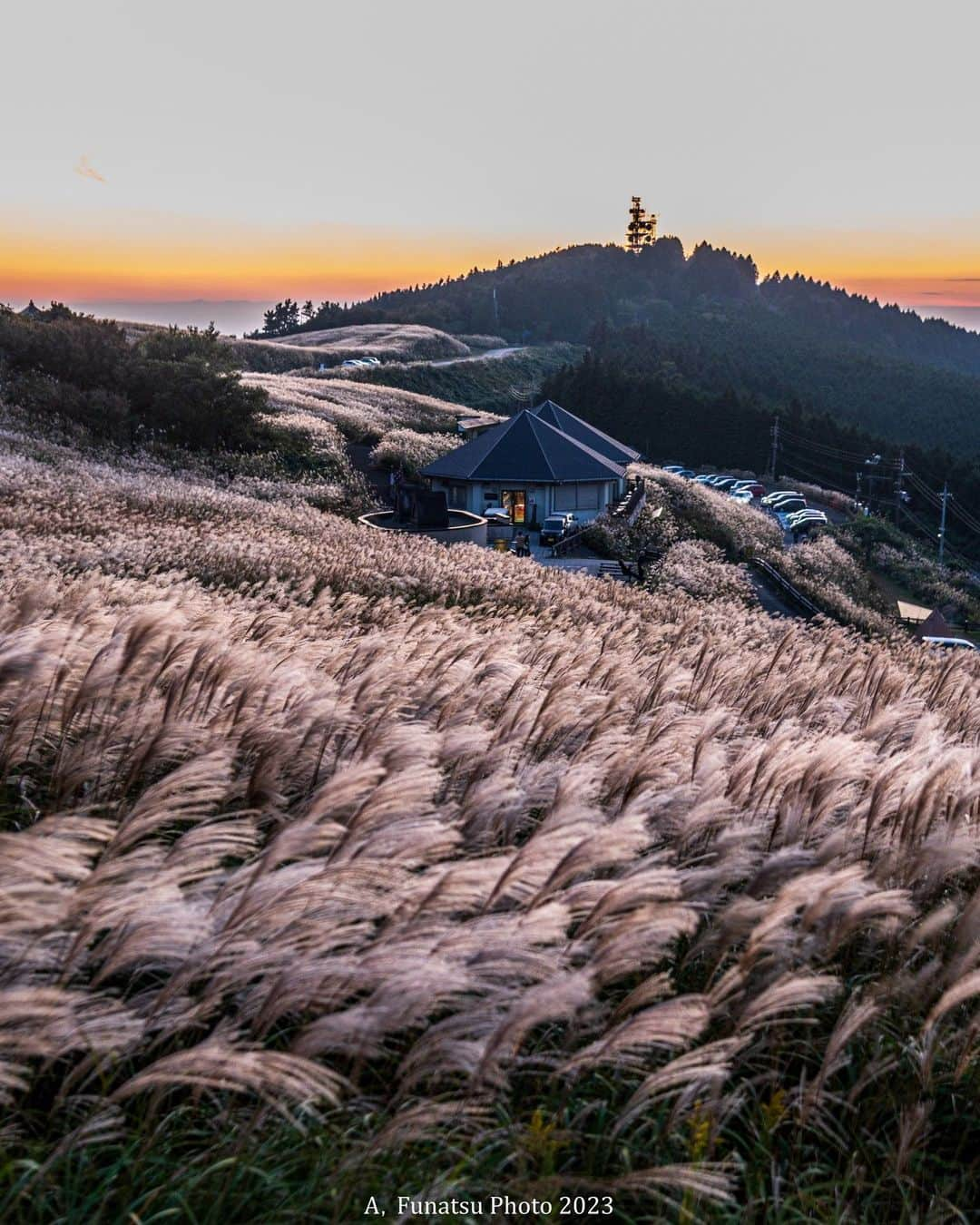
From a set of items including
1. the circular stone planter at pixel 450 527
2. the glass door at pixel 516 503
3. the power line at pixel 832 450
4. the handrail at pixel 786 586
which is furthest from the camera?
the power line at pixel 832 450

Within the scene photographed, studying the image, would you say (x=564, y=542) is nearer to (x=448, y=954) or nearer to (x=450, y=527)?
(x=450, y=527)

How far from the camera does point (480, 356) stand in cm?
14325

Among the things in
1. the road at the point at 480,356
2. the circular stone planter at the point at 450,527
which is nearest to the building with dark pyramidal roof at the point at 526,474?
the circular stone planter at the point at 450,527

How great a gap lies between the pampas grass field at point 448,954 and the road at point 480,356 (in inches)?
4683

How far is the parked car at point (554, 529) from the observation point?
45344 mm

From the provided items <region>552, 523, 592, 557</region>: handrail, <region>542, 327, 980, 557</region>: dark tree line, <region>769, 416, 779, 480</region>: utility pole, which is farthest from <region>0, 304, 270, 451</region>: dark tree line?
<region>769, 416, 779, 480</region>: utility pole

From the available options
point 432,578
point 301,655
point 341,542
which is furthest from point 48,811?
point 341,542

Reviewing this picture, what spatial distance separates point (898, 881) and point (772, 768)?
75 centimetres

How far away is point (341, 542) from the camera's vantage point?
20.2 m

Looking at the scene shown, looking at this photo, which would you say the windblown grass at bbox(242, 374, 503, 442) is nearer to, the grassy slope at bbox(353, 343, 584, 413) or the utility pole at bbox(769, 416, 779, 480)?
the grassy slope at bbox(353, 343, 584, 413)

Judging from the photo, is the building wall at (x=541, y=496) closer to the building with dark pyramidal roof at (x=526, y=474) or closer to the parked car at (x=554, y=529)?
the building with dark pyramidal roof at (x=526, y=474)

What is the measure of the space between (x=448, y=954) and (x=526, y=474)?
47.5 meters

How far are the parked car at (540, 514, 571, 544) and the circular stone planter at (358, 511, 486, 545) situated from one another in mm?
6194

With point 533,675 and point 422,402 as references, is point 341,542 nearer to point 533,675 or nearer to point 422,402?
point 533,675
